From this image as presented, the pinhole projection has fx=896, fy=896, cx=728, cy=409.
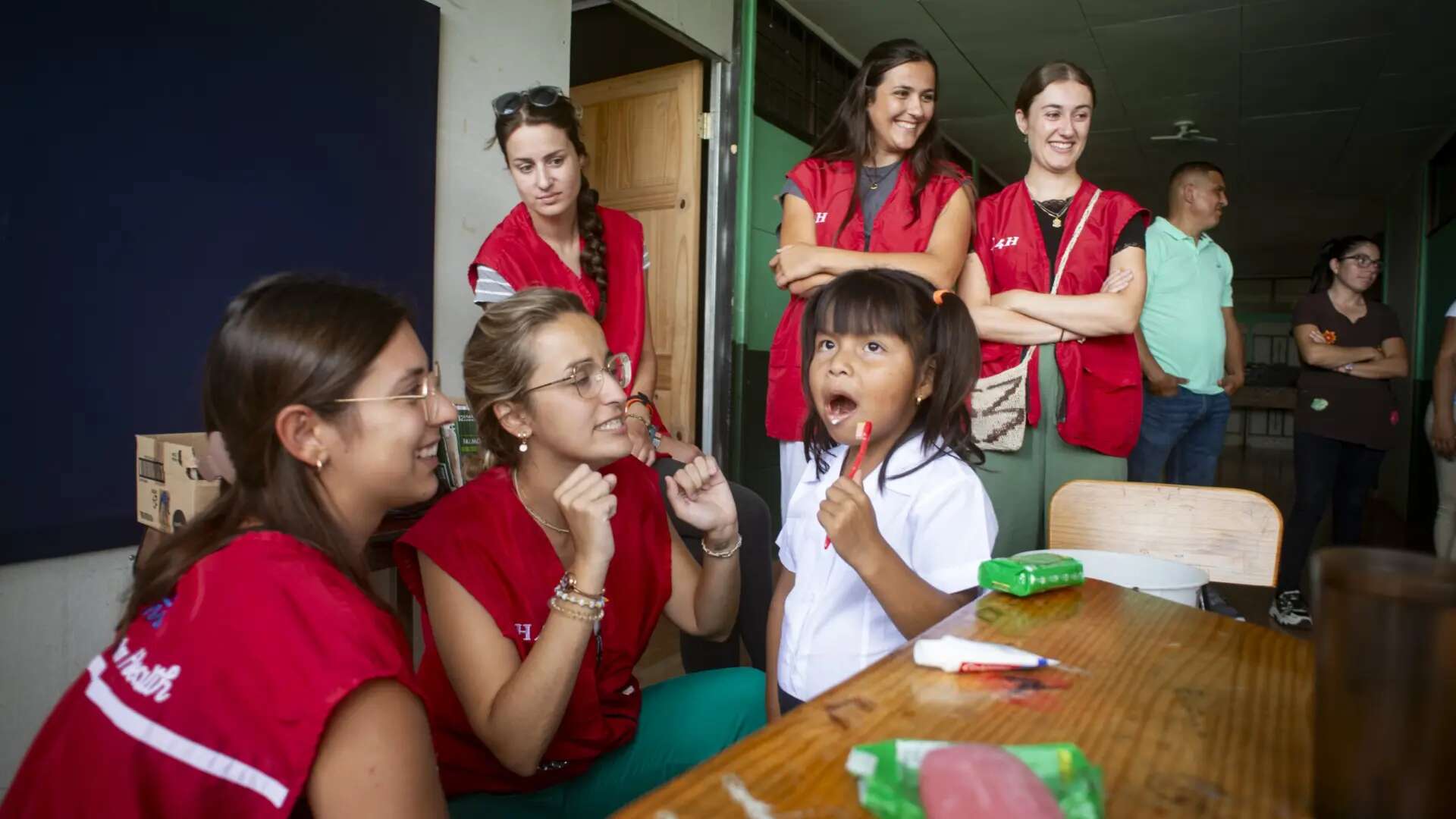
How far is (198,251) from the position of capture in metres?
2.07

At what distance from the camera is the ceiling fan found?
6121 millimetres

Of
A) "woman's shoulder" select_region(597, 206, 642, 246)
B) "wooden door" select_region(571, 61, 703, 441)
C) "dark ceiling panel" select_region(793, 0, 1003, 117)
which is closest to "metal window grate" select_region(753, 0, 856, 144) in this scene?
"dark ceiling panel" select_region(793, 0, 1003, 117)

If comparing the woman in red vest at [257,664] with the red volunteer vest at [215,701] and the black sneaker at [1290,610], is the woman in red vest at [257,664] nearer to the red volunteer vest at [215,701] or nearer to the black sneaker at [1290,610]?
the red volunteer vest at [215,701]

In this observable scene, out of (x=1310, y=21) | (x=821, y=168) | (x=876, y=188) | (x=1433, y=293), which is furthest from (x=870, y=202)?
(x=1433, y=293)

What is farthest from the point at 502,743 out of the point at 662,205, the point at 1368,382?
the point at 1368,382

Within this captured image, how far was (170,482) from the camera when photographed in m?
1.84

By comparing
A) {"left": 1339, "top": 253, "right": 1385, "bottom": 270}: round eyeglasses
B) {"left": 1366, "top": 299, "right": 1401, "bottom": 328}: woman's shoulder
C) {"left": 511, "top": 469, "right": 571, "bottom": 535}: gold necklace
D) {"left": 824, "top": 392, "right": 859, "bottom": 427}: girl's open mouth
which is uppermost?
{"left": 1339, "top": 253, "right": 1385, "bottom": 270}: round eyeglasses

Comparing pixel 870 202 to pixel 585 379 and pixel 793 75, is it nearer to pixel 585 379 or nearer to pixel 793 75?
pixel 585 379

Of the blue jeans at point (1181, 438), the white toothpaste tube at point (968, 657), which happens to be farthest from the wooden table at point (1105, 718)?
the blue jeans at point (1181, 438)

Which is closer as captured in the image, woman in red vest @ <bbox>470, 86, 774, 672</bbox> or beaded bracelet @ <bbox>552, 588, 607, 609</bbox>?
beaded bracelet @ <bbox>552, 588, 607, 609</bbox>

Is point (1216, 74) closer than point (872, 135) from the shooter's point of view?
No

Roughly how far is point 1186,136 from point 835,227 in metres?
5.27

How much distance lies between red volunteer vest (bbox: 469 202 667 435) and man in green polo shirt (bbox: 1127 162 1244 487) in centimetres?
164

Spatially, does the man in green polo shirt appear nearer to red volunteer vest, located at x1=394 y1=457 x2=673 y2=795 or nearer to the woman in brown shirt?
the woman in brown shirt
